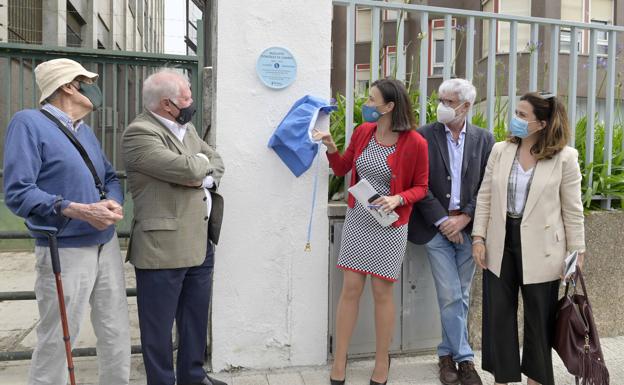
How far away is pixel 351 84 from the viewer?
12.8 feet

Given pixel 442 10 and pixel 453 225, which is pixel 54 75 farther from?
pixel 442 10

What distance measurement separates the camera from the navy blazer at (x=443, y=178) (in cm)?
358

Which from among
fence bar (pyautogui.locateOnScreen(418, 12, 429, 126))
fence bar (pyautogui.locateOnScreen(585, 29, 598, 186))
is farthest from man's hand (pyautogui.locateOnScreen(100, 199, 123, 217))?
fence bar (pyautogui.locateOnScreen(585, 29, 598, 186))

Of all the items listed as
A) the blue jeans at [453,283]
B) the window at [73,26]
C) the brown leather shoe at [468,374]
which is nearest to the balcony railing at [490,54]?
the blue jeans at [453,283]

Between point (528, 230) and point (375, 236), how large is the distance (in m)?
0.88

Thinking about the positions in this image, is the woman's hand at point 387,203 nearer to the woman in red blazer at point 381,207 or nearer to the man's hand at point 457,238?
the woman in red blazer at point 381,207

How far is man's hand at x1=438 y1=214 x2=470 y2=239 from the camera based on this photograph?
3.54 m

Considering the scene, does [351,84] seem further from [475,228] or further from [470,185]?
[475,228]

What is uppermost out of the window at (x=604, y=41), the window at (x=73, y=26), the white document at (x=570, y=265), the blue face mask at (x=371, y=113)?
the window at (x=73, y=26)

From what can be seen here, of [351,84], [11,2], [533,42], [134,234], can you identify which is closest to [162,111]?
[134,234]

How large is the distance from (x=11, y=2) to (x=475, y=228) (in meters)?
9.26

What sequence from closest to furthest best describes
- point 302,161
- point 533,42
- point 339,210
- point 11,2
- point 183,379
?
point 183,379 → point 302,161 → point 339,210 → point 533,42 → point 11,2

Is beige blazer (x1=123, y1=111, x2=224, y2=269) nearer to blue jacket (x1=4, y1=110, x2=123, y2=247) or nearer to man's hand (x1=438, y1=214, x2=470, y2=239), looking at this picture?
blue jacket (x1=4, y1=110, x2=123, y2=247)

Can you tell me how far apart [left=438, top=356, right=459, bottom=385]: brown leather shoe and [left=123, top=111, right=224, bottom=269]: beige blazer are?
1786 mm
